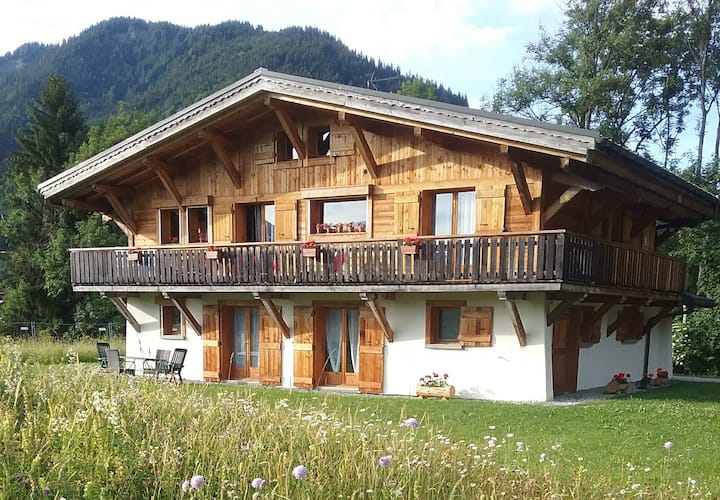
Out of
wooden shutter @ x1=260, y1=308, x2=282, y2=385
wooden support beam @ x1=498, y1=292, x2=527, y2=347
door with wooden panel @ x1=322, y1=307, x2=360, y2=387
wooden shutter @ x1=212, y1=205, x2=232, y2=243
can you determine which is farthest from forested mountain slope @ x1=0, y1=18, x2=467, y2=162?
wooden support beam @ x1=498, y1=292, x2=527, y2=347

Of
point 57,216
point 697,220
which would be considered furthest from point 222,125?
point 57,216

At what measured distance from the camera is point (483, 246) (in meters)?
12.7

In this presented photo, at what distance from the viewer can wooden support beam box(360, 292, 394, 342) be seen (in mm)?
14047

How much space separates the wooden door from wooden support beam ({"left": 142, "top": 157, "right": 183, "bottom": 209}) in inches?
398

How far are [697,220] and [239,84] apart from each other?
46.1ft

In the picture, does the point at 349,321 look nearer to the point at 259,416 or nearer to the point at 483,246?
the point at 483,246

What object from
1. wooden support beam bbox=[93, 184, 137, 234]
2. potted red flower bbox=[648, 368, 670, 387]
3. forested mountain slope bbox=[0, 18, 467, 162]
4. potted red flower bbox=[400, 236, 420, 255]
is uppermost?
forested mountain slope bbox=[0, 18, 467, 162]

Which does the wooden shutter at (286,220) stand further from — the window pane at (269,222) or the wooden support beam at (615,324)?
the wooden support beam at (615,324)

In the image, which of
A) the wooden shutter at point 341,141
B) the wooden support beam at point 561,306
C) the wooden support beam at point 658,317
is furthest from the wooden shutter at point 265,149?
the wooden support beam at point 658,317

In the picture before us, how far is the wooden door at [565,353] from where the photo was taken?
47.1 ft

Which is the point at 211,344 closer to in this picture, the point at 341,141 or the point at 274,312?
the point at 274,312

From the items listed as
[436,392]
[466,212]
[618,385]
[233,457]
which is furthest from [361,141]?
[233,457]

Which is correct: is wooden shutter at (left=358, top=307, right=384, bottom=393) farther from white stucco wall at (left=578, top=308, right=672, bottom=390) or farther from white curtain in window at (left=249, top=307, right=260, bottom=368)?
white stucco wall at (left=578, top=308, right=672, bottom=390)

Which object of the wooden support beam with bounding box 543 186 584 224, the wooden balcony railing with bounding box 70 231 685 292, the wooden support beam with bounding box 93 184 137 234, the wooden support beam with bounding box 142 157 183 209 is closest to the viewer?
the wooden balcony railing with bounding box 70 231 685 292
